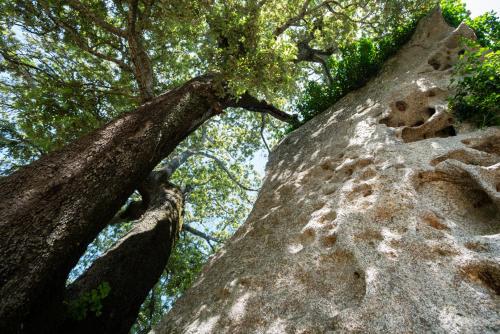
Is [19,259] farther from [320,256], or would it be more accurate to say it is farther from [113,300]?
[320,256]

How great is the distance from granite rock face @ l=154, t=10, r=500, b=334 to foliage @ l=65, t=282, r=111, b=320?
0.88 meters

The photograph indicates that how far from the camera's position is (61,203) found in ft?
10.1

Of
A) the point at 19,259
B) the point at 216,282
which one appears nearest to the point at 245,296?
the point at 216,282

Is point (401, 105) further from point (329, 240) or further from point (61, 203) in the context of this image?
point (61, 203)

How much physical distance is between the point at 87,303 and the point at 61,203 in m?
1.45

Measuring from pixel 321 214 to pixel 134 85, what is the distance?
8119 millimetres

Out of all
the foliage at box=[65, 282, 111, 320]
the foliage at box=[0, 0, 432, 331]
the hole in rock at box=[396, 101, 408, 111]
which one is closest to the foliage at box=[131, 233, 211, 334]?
the foliage at box=[0, 0, 432, 331]

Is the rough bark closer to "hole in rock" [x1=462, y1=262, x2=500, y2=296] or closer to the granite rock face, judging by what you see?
the granite rock face

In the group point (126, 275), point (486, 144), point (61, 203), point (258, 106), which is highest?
point (61, 203)

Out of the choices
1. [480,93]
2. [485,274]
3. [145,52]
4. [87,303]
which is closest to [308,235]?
[485,274]

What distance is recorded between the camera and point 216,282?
3766 millimetres

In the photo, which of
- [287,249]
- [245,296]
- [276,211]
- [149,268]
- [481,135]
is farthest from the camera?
[149,268]

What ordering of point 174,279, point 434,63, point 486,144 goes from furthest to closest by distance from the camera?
1. point 174,279
2. point 434,63
3. point 486,144

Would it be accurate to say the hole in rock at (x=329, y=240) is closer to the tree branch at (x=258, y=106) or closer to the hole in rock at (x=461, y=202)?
the hole in rock at (x=461, y=202)
